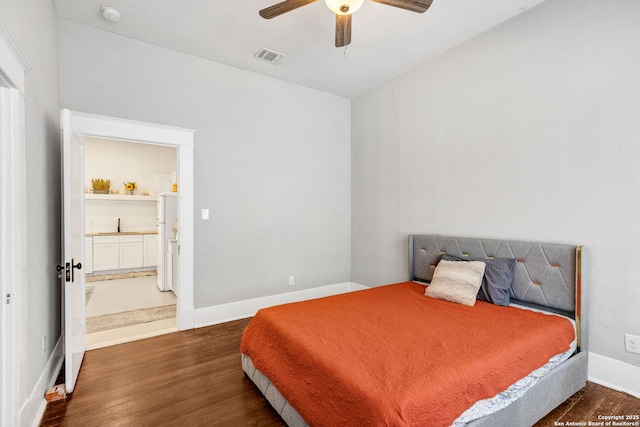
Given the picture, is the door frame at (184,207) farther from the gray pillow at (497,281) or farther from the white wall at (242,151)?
the gray pillow at (497,281)

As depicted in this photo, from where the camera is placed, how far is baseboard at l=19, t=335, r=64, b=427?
1.74 metres

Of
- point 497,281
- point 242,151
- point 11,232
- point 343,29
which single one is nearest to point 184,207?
point 242,151

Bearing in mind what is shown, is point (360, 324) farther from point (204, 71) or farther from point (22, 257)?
point (204, 71)

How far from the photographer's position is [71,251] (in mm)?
2193

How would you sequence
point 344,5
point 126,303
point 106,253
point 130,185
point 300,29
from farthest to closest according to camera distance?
point 130,185
point 106,253
point 126,303
point 300,29
point 344,5

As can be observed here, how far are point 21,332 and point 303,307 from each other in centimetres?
170

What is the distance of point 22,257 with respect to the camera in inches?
67.7

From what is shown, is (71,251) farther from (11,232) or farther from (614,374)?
(614,374)

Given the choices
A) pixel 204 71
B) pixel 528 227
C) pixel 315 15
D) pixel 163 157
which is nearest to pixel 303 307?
pixel 528 227

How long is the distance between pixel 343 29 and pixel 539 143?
1.89 meters

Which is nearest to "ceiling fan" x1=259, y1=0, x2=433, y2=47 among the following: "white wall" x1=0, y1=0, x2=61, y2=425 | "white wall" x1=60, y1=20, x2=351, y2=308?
"white wall" x1=0, y1=0, x2=61, y2=425

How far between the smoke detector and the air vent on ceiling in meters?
1.27

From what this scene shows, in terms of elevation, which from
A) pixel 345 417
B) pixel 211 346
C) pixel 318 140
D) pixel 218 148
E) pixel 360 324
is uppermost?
pixel 318 140

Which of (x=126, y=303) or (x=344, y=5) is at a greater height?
(x=344, y=5)
